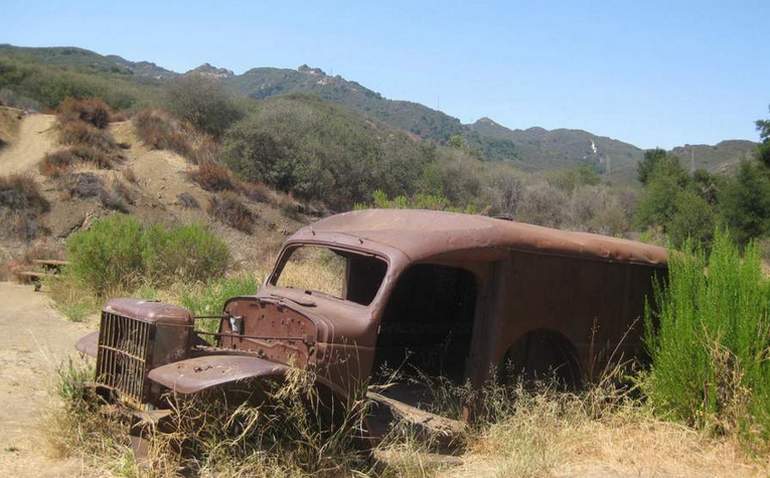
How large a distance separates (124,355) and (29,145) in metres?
26.8

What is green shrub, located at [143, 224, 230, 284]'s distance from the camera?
522 inches

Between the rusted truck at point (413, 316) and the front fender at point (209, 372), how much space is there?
0.04 feet

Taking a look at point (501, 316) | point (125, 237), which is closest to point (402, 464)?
point (501, 316)

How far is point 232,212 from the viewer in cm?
2516

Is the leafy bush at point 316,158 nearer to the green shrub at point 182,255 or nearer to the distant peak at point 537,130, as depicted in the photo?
the green shrub at point 182,255

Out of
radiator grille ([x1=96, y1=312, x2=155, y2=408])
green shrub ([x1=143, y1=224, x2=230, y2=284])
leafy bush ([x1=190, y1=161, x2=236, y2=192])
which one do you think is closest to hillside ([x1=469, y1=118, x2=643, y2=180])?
leafy bush ([x1=190, y1=161, x2=236, y2=192])

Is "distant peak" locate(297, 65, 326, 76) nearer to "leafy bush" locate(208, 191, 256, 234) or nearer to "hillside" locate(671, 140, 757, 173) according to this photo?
"hillside" locate(671, 140, 757, 173)

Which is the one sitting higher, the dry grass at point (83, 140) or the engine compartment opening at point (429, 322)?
the dry grass at point (83, 140)

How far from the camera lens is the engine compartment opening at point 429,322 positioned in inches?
278

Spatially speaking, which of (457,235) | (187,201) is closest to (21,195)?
(187,201)

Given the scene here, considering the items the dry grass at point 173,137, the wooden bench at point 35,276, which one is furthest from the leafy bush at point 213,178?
the wooden bench at point 35,276

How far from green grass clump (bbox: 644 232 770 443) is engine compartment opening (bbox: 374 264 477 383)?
175 centimetres

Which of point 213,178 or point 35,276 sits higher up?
point 213,178

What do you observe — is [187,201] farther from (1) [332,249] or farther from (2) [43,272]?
(1) [332,249]
